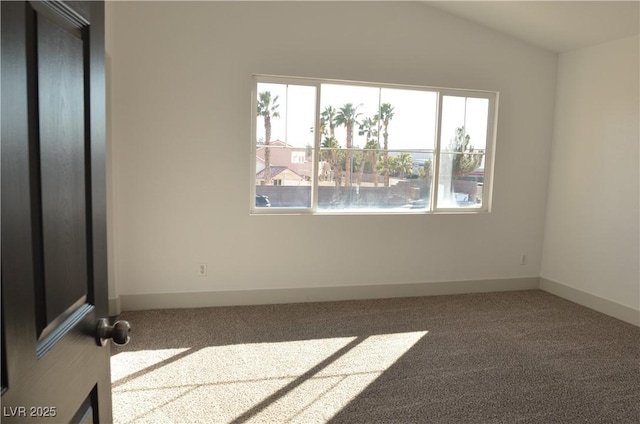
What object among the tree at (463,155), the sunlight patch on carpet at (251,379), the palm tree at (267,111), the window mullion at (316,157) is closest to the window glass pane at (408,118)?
the tree at (463,155)

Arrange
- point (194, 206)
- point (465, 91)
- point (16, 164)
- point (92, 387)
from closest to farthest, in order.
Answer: point (16, 164), point (92, 387), point (194, 206), point (465, 91)

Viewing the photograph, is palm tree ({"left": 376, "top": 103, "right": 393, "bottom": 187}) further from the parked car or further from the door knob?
the door knob

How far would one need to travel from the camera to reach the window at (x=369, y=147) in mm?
4391

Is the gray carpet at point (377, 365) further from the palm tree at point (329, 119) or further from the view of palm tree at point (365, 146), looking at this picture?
the palm tree at point (329, 119)

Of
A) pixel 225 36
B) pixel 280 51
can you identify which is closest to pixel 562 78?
pixel 280 51

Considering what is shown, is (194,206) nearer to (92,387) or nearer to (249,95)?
(249,95)

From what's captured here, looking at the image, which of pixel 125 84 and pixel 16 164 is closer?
pixel 16 164

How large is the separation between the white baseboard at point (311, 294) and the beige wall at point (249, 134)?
67 millimetres

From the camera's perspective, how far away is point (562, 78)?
4945 mm

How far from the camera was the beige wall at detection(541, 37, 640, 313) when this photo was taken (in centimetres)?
420

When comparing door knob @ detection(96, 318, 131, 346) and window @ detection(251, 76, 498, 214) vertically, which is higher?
window @ detection(251, 76, 498, 214)

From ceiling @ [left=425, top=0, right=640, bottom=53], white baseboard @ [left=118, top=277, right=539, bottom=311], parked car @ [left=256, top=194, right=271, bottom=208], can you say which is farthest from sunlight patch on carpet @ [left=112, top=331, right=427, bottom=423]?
ceiling @ [left=425, top=0, right=640, bottom=53]

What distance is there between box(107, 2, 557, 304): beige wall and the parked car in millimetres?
142

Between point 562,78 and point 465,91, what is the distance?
3.57ft
